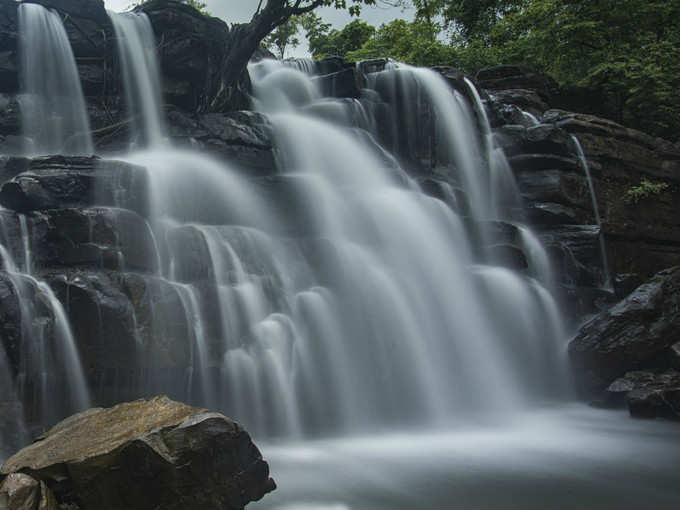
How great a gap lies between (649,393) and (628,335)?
122 centimetres

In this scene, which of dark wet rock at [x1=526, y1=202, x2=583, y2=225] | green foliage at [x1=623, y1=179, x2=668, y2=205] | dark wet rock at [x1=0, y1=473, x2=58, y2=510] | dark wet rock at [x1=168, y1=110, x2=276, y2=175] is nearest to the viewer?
dark wet rock at [x1=0, y1=473, x2=58, y2=510]

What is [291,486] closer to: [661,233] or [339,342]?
[339,342]

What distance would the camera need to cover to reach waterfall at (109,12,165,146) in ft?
41.2

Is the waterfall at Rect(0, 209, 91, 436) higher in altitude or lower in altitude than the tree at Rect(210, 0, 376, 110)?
lower

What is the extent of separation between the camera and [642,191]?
45.1 ft

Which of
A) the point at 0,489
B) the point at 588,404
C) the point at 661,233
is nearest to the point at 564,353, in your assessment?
the point at 588,404

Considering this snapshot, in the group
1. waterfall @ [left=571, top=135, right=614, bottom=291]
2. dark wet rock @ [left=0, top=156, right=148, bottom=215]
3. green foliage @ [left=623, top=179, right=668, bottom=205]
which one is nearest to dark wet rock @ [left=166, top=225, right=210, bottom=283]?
dark wet rock @ [left=0, top=156, right=148, bottom=215]

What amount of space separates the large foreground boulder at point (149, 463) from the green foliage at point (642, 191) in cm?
1263

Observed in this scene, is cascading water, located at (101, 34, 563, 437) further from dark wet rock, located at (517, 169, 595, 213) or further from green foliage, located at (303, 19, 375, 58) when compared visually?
green foliage, located at (303, 19, 375, 58)

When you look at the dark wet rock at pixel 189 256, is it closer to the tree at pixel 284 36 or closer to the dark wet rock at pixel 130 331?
the dark wet rock at pixel 130 331

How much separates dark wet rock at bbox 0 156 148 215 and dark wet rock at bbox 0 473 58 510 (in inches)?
171

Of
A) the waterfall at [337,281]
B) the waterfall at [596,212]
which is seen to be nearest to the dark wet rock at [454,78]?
the waterfall at [337,281]

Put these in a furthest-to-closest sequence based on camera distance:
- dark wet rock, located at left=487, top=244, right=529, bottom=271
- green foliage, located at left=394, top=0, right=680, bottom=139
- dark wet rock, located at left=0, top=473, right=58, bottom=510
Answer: green foliage, located at left=394, top=0, right=680, bottom=139, dark wet rock, located at left=487, top=244, right=529, bottom=271, dark wet rock, located at left=0, top=473, right=58, bottom=510

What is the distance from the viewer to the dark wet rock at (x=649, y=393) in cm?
762
